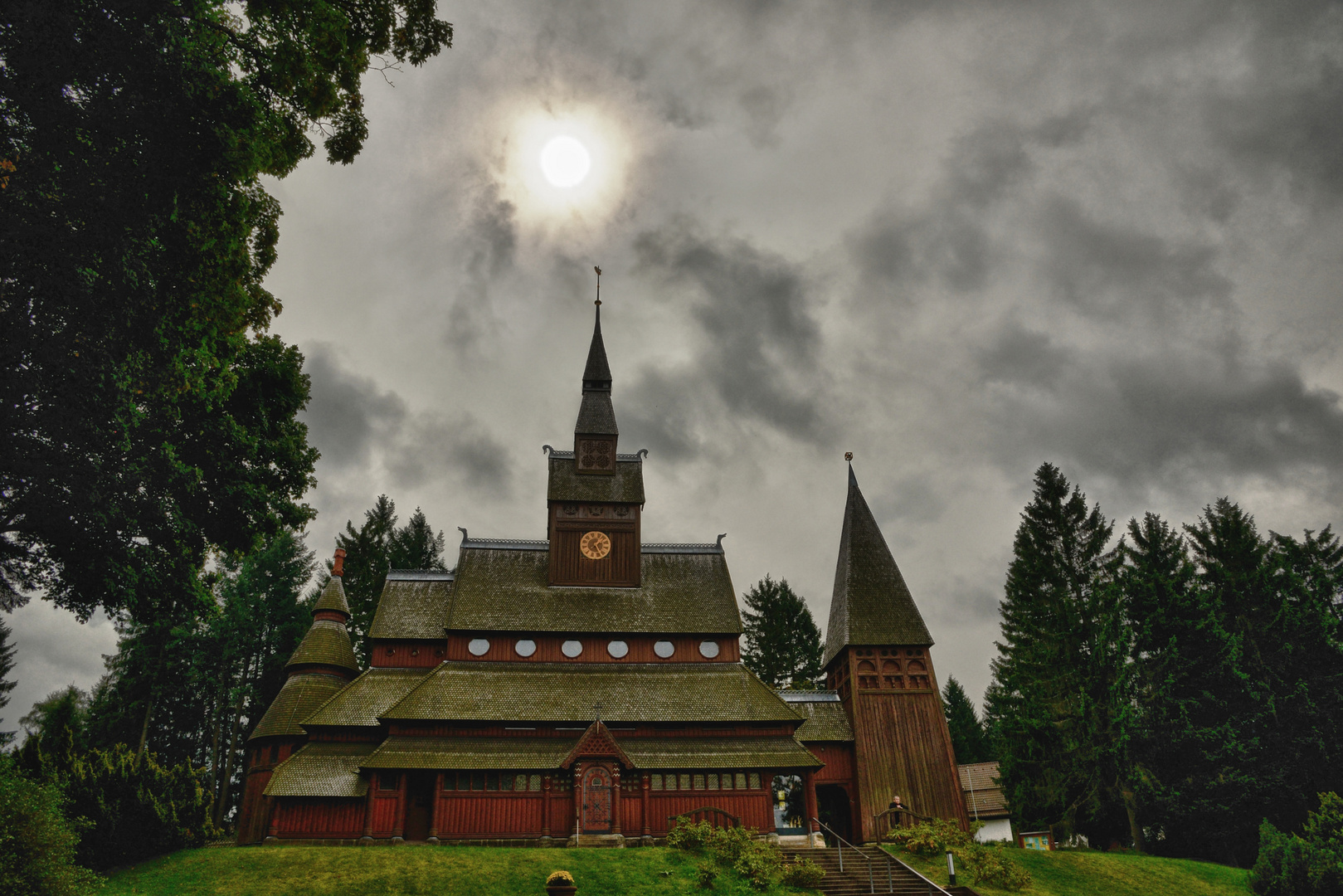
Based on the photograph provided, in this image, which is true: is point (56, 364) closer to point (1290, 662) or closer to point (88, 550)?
point (88, 550)

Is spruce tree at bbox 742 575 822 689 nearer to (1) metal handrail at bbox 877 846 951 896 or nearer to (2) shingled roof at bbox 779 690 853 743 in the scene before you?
(2) shingled roof at bbox 779 690 853 743

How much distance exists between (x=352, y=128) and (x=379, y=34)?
6.49ft

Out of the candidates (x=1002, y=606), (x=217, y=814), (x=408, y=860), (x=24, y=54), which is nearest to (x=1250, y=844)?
(x=1002, y=606)

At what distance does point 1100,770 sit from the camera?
99.9 feet

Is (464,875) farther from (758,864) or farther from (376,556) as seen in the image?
(376,556)

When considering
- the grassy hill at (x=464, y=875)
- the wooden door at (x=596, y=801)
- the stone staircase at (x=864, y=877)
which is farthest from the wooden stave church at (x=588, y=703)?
the grassy hill at (x=464, y=875)

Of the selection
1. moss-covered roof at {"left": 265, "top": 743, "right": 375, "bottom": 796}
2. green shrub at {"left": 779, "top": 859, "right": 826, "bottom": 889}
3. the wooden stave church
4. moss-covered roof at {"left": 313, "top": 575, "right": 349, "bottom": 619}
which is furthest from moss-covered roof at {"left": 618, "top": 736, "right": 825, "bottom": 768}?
moss-covered roof at {"left": 313, "top": 575, "right": 349, "bottom": 619}

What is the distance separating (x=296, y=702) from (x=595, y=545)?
14.1 m

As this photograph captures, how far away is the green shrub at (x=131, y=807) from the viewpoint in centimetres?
2055

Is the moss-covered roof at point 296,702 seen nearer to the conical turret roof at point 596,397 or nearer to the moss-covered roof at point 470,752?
the moss-covered roof at point 470,752

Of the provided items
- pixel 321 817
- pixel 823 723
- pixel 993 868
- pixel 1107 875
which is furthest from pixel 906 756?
pixel 321 817

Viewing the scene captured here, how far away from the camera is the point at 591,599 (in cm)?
3403

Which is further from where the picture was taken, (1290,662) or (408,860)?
(1290,662)

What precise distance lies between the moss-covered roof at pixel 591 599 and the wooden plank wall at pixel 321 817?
24.5ft
